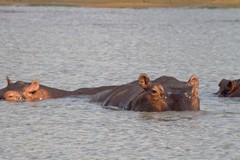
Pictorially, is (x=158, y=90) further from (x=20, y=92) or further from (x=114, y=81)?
(x=114, y=81)

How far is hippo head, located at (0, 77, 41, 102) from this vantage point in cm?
1473

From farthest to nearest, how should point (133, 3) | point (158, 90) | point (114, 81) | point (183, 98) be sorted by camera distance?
point (133, 3) < point (114, 81) < point (183, 98) < point (158, 90)

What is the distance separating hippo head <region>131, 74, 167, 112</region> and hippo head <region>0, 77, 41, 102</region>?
2579mm

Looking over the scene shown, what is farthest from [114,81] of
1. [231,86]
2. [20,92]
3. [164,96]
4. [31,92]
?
[164,96]

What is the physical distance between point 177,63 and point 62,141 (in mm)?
11921

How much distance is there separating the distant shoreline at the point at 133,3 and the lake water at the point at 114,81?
58.2 ft

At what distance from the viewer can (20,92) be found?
48.8ft

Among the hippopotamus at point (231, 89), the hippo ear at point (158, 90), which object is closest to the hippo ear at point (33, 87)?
the hippopotamus at point (231, 89)

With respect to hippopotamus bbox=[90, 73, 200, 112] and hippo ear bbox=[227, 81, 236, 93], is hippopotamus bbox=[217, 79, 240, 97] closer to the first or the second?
hippo ear bbox=[227, 81, 236, 93]

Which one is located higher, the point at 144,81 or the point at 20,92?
the point at 144,81

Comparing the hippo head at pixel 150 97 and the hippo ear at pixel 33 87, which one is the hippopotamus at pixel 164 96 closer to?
the hippo head at pixel 150 97

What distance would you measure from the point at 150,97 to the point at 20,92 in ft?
9.69

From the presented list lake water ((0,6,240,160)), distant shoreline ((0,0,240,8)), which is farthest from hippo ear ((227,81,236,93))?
distant shoreline ((0,0,240,8))

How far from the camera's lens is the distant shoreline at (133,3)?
6350cm
